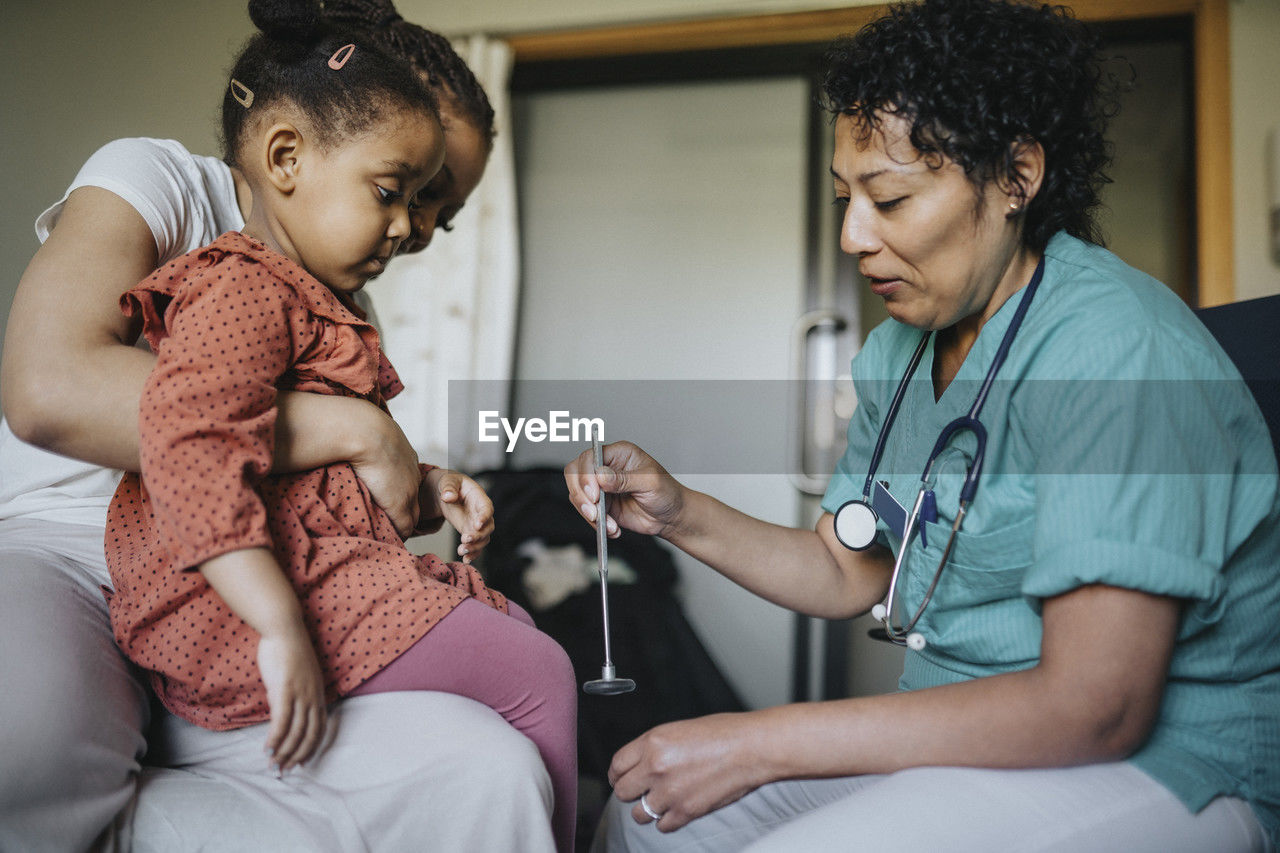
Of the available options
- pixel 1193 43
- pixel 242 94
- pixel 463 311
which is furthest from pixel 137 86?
pixel 1193 43

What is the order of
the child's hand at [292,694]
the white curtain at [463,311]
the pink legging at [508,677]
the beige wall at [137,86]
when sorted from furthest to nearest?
1. the white curtain at [463,311]
2. the beige wall at [137,86]
3. the pink legging at [508,677]
4. the child's hand at [292,694]

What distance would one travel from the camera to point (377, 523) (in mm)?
890

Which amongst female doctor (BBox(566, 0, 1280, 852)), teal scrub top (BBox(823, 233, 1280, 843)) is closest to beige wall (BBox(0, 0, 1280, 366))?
female doctor (BBox(566, 0, 1280, 852))

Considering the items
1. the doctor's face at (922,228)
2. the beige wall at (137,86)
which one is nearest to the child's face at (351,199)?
the doctor's face at (922,228)

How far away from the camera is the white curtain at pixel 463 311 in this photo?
271cm

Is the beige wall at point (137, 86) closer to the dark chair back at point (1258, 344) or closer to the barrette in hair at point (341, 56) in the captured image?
the barrette in hair at point (341, 56)

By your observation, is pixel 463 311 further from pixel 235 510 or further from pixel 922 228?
pixel 235 510

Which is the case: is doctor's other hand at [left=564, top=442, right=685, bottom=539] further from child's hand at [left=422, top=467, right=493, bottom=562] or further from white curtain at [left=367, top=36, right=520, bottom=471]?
white curtain at [left=367, top=36, right=520, bottom=471]

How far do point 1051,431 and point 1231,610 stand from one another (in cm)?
23

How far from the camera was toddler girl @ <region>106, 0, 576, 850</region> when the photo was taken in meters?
0.69

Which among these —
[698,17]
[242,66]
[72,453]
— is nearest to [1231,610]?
[72,453]

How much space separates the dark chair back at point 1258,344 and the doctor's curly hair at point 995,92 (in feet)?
0.89

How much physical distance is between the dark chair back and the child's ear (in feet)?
3.68

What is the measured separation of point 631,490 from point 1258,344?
786 millimetres
